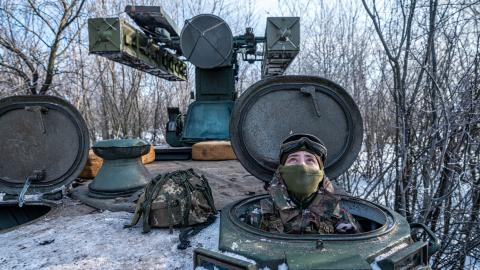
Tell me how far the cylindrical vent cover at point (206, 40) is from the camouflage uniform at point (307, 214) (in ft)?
11.4

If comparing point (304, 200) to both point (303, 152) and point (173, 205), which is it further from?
point (173, 205)

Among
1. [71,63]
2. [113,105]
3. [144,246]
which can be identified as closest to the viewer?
[144,246]

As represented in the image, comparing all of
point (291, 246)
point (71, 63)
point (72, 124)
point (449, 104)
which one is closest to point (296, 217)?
point (291, 246)

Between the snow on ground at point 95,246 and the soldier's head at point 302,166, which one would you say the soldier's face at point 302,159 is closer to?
the soldier's head at point 302,166

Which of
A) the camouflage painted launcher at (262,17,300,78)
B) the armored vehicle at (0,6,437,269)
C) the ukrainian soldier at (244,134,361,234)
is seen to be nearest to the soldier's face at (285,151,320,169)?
the ukrainian soldier at (244,134,361,234)

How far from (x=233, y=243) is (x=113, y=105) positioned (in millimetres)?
10608

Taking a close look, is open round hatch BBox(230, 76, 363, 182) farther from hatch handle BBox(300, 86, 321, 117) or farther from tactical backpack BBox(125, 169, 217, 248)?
tactical backpack BBox(125, 169, 217, 248)

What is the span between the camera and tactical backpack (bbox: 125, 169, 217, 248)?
223cm

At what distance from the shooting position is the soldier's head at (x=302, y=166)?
82.1 inches

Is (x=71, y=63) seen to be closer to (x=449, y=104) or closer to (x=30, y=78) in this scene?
(x=30, y=78)

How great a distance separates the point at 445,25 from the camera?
14.2 feet

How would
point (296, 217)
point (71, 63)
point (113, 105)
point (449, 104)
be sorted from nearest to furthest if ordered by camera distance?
point (296, 217)
point (449, 104)
point (71, 63)
point (113, 105)

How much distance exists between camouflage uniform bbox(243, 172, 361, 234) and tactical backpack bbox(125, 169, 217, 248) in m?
0.46

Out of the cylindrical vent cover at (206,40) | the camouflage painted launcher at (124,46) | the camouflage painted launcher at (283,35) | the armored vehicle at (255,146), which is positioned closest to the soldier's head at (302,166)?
the armored vehicle at (255,146)
